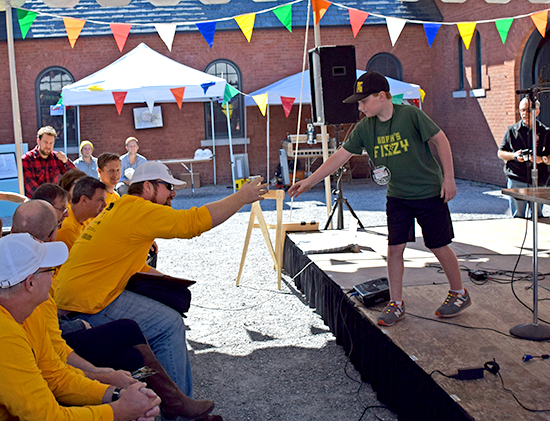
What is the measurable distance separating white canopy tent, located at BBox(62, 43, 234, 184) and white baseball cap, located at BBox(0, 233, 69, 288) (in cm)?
944

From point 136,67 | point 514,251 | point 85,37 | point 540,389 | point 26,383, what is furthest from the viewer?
point 85,37

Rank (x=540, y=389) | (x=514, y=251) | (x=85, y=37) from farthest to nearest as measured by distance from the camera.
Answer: (x=85, y=37)
(x=514, y=251)
(x=540, y=389)

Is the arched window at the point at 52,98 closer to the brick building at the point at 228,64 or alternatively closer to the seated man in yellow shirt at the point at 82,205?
the brick building at the point at 228,64

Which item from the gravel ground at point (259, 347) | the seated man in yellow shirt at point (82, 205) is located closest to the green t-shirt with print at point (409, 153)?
the gravel ground at point (259, 347)

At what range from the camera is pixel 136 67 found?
1157 cm

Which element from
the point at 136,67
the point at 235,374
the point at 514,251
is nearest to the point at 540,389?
the point at 235,374

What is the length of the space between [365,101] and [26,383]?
2.48m

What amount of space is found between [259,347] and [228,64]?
12.1 meters

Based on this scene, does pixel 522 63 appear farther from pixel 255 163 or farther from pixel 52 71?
pixel 52 71

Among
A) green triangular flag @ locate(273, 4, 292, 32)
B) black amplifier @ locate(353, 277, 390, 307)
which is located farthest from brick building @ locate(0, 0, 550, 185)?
black amplifier @ locate(353, 277, 390, 307)

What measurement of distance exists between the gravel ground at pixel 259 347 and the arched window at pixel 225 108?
27.5ft

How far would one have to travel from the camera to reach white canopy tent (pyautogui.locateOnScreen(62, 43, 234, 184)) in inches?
435

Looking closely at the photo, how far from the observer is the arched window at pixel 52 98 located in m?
14.8

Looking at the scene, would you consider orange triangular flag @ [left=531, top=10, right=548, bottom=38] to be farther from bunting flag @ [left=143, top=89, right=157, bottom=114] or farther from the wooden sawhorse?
bunting flag @ [left=143, top=89, right=157, bottom=114]
